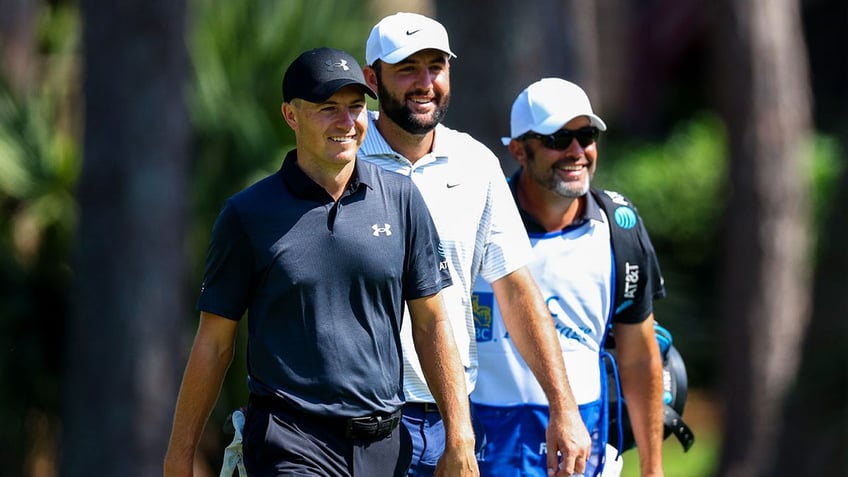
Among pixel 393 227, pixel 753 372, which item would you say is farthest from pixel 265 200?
pixel 753 372

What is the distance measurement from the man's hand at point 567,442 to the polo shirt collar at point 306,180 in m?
1.04

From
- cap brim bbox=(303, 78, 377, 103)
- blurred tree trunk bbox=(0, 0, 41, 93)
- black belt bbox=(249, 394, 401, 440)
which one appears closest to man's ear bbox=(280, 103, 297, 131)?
cap brim bbox=(303, 78, 377, 103)

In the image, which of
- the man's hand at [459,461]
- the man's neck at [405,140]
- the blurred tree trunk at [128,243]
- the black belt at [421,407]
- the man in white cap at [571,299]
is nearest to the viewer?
the man's hand at [459,461]

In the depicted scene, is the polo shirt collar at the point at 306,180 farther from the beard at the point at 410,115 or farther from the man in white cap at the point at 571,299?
the man in white cap at the point at 571,299

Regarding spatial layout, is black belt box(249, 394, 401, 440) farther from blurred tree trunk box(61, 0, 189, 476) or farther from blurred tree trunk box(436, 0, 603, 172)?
blurred tree trunk box(61, 0, 189, 476)

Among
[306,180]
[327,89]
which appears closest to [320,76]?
[327,89]

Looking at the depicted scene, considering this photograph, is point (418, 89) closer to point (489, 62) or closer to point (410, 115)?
point (410, 115)

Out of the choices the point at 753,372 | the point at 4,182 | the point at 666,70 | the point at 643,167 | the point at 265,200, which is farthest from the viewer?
the point at 666,70

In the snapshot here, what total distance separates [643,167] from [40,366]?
9.22 meters

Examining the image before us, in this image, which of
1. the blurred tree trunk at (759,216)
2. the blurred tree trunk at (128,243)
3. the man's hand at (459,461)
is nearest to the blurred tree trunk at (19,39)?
the blurred tree trunk at (128,243)

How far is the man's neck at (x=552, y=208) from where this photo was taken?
19.2 feet

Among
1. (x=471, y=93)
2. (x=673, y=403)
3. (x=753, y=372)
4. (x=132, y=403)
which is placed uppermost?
(x=471, y=93)

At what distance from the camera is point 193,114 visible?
1309cm

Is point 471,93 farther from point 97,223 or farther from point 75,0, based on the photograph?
point 75,0
